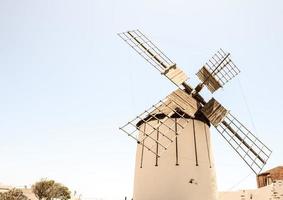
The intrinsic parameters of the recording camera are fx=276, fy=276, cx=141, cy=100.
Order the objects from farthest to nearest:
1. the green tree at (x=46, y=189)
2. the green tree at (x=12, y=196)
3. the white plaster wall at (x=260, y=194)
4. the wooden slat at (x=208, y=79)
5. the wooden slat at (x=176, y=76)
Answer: the green tree at (x=46, y=189) < the green tree at (x=12, y=196) < the white plaster wall at (x=260, y=194) < the wooden slat at (x=208, y=79) < the wooden slat at (x=176, y=76)

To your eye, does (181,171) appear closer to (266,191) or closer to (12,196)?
(266,191)

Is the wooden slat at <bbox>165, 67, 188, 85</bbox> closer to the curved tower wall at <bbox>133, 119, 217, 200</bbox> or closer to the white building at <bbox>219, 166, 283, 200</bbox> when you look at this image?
the curved tower wall at <bbox>133, 119, 217, 200</bbox>

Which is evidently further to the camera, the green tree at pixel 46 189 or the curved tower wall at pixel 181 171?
the green tree at pixel 46 189

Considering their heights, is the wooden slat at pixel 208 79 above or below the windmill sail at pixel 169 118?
above

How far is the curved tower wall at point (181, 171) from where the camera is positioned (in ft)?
42.0

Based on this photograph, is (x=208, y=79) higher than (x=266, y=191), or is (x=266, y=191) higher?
(x=208, y=79)

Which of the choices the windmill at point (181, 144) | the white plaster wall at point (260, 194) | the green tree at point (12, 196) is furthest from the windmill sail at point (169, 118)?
the green tree at point (12, 196)

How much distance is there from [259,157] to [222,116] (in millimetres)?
2901

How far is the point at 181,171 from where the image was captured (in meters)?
13.0

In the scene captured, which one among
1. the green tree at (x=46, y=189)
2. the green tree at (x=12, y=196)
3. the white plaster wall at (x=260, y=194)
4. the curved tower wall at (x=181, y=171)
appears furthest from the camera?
the green tree at (x=46, y=189)

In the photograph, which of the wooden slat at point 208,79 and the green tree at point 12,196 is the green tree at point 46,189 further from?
the wooden slat at point 208,79

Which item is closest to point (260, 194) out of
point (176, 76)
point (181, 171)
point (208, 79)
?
point (208, 79)

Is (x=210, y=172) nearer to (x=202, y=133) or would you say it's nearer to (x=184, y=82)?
(x=202, y=133)

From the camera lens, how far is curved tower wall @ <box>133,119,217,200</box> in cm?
1280
